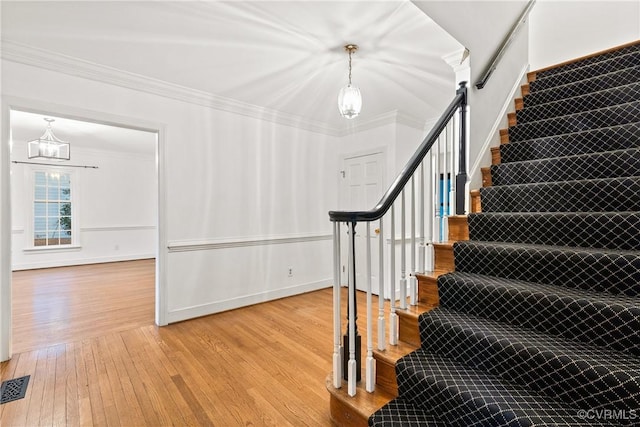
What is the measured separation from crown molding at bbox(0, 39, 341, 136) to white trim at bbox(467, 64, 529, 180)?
2.41m

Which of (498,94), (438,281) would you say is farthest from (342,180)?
(438,281)

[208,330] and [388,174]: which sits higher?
[388,174]

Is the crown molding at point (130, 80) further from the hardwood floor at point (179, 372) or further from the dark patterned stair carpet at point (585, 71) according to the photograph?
the dark patterned stair carpet at point (585, 71)

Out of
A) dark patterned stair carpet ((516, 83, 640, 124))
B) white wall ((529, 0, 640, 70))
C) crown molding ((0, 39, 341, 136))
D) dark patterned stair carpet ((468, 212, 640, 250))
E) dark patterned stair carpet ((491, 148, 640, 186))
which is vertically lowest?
dark patterned stair carpet ((468, 212, 640, 250))

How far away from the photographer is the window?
6.16m

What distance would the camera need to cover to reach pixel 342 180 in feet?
15.3

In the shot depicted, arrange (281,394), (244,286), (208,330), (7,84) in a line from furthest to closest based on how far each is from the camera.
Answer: (244,286)
(208,330)
(7,84)
(281,394)

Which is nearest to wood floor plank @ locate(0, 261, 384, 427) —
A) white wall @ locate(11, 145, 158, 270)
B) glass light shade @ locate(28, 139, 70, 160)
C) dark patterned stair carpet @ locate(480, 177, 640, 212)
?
dark patterned stair carpet @ locate(480, 177, 640, 212)

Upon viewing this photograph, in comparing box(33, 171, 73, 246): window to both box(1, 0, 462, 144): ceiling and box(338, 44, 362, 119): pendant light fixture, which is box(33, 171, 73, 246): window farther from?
box(338, 44, 362, 119): pendant light fixture

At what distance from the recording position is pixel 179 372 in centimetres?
220

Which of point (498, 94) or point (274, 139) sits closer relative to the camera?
point (498, 94)

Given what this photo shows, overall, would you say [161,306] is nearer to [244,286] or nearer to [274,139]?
[244,286]

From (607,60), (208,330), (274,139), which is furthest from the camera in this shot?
(274,139)

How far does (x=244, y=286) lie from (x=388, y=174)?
236 centimetres
